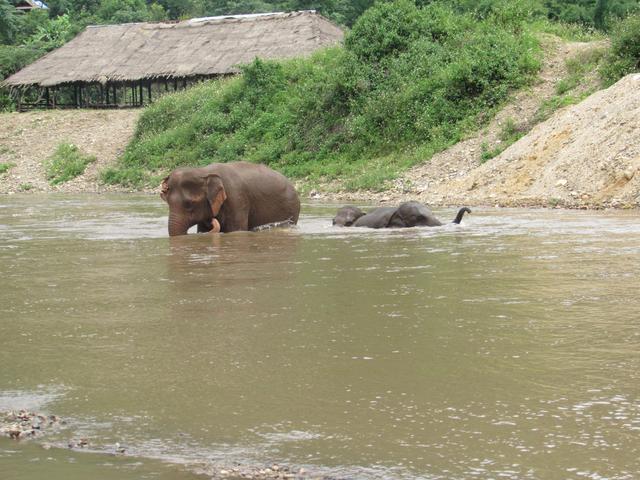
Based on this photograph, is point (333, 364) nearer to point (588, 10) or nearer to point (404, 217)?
point (404, 217)

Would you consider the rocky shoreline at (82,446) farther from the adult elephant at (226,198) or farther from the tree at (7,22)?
the tree at (7,22)

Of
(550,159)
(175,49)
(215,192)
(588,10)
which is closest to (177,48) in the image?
(175,49)

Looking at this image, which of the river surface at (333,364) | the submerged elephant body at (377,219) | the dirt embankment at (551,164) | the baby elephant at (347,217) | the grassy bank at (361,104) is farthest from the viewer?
the grassy bank at (361,104)

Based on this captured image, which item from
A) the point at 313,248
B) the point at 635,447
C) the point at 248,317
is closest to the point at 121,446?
the point at 635,447

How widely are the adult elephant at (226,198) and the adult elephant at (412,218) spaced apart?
1.85 m

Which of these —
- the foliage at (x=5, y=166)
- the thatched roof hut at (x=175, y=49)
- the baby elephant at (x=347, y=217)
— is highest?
the thatched roof hut at (x=175, y=49)

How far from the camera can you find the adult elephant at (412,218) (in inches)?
591

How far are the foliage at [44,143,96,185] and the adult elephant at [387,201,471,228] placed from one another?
75.2 feet

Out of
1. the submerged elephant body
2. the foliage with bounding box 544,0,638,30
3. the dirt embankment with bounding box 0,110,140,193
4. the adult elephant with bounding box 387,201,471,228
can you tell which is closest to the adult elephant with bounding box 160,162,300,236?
the submerged elephant body

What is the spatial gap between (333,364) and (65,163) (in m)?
33.4

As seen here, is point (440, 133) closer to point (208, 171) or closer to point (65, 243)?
point (208, 171)

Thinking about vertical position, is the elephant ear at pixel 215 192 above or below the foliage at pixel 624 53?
below

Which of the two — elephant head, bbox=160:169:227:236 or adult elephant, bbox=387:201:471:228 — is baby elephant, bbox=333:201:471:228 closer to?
adult elephant, bbox=387:201:471:228

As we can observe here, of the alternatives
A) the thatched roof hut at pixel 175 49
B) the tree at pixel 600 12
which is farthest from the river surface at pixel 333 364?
the thatched roof hut at pixel 175 49
